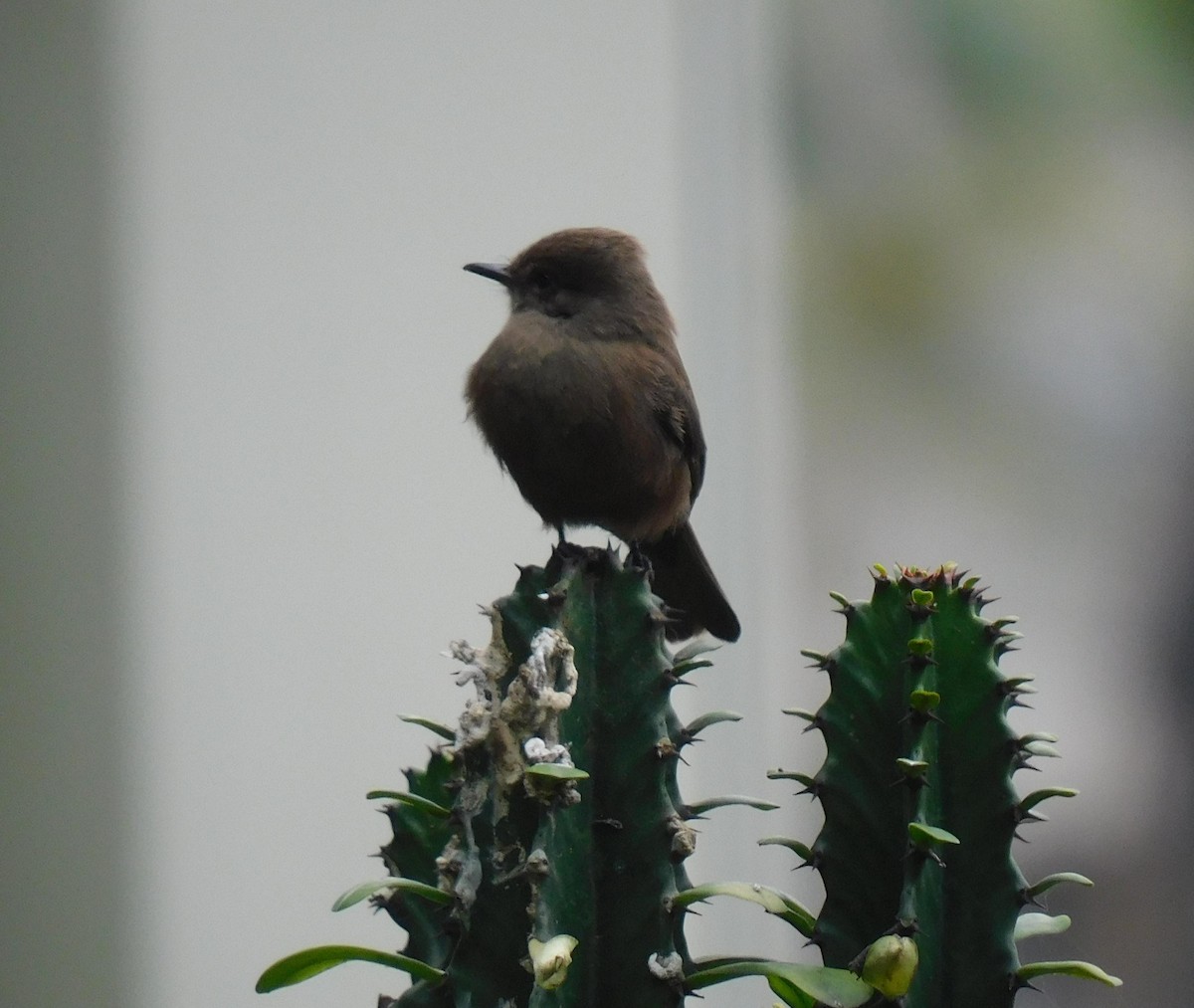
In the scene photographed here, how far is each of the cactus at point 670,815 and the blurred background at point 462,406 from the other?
1415mm

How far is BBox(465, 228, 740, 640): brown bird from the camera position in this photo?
1828mm

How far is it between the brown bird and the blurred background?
0.80m

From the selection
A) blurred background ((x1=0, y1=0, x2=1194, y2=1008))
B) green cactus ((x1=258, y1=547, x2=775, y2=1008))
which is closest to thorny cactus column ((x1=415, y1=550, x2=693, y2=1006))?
green cactus ((x1=258, y1=547, x2=775, y2=1008))

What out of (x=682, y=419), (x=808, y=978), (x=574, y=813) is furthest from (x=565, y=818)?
(x=682, y=419)

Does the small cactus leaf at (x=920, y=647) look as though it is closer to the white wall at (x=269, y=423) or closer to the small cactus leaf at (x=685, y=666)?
the small cactus leaf at (x=685, y=666)

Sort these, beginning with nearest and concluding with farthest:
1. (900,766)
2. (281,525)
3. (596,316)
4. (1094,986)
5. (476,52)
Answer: (900,766)
(596,316)
(1094,986)
(281,525)
(476,52)

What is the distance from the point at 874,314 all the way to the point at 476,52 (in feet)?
3.78

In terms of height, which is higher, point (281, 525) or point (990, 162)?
point (990, 162)

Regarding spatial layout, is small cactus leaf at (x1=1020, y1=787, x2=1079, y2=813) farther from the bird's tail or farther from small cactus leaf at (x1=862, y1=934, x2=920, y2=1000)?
the bird's tail

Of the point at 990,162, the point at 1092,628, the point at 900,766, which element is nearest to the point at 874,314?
the point at 990,162

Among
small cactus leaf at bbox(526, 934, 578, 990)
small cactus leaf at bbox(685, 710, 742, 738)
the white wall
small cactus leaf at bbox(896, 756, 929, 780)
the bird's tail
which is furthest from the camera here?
the white wall

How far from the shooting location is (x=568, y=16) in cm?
316

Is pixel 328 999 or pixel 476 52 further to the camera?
pixel 476 52

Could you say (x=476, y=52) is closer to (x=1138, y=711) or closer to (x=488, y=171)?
(x=488, y=171)
